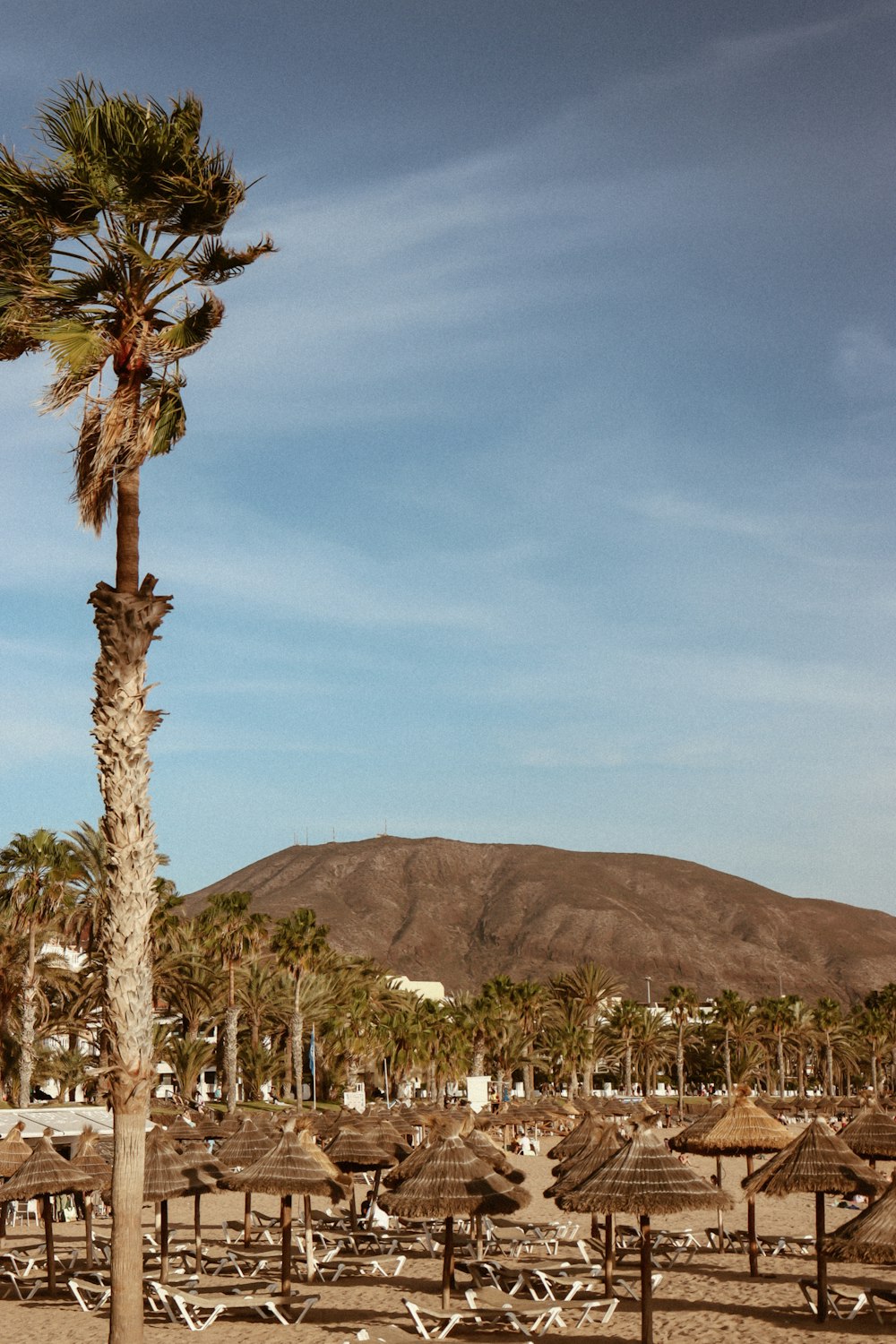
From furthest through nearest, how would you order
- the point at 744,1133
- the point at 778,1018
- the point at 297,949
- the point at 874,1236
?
the point at 778,1018 → the point at 297,949 → the point at 744,1133 → the point at 874,1236

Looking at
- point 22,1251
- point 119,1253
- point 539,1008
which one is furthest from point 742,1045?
point 119,1253

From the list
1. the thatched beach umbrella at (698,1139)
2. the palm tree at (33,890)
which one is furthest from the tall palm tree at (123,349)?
the palm tree at (33,890)

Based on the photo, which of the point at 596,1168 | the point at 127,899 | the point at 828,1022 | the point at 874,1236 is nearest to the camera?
the point at 127,899

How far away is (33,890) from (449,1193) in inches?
1372

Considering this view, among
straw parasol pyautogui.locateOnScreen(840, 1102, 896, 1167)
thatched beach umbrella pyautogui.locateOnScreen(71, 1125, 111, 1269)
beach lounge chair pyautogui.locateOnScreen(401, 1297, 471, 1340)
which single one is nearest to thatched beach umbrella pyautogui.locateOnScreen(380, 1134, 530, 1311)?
beach lounge chair pyautogui.locateOnScreen(401, 1297, 471, 1340)

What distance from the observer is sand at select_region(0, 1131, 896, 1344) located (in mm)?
16672

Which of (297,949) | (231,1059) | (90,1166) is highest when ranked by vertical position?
(297,949)

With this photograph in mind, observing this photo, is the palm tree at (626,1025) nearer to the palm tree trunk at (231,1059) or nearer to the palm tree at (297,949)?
the palm tree at (297,949)

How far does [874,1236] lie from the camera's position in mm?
14453

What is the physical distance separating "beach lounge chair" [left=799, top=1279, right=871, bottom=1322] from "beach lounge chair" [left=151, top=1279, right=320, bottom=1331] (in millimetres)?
6819

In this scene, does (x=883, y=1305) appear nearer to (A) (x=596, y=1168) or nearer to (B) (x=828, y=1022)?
(A) (x=596, y=1168)

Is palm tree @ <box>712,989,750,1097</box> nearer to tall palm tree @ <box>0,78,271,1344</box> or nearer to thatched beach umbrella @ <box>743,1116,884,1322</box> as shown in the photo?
thatched beach umbrella @ <box>743,1116,884,1322</box>

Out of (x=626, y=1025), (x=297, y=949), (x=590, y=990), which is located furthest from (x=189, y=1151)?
(x=626, y=1025)

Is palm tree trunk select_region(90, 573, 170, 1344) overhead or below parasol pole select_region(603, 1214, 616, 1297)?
overhead
